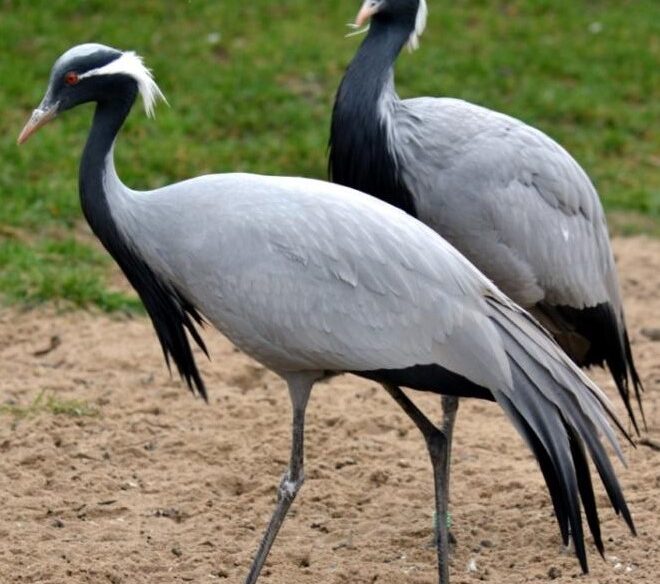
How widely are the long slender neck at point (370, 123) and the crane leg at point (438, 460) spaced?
40.8 inches

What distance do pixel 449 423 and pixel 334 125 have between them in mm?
1453

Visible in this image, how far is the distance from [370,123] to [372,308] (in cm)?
135

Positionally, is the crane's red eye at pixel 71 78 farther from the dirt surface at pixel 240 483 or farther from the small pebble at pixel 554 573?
the small pebble at pixel 554 573

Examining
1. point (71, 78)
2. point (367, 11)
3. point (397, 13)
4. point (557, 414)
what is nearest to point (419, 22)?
point (397, 13)

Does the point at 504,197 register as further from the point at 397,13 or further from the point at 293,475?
the point at 293,475

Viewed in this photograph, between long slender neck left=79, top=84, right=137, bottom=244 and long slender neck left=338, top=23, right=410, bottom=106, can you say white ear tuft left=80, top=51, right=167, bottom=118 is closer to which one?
long slender neck left=79, top=84, right=137, bottom=244

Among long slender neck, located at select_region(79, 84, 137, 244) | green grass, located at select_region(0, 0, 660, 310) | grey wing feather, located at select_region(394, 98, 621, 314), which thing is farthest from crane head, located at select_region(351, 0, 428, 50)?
green grass, located at select_region(0, 0, 660, 310)

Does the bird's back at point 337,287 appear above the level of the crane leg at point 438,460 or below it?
above

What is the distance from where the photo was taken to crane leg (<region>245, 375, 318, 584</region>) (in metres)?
5.73

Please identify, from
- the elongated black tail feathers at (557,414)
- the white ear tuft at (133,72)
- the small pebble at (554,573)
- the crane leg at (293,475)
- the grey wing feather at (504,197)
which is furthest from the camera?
the grey wing feather at (504,197)

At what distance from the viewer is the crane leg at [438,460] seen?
5.86 metres

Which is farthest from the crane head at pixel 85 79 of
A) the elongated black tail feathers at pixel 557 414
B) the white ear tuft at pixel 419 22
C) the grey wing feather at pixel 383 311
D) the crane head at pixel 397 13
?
the elongated black tail feathers at pixel 557 414

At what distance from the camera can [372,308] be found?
5.54 m

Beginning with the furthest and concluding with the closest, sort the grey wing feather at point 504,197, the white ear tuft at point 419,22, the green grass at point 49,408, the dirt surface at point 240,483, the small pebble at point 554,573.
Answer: the green grass at point 49,408, the white ear tuft at point 419,22, the grey wing feather at point 504,197, the dirt surface at point 240,483, the small pebble at point 554,573
